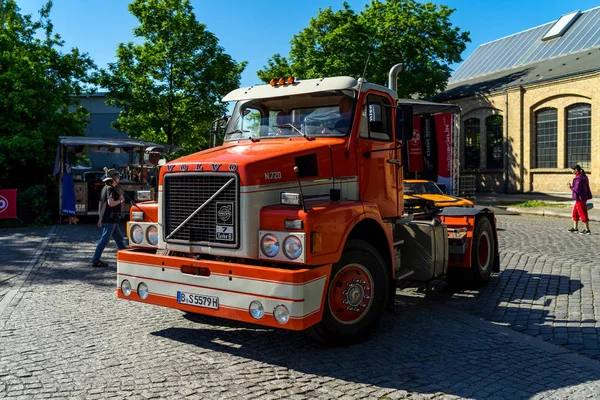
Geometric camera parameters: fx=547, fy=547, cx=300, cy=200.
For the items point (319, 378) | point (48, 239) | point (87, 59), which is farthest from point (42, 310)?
point (87, 59)

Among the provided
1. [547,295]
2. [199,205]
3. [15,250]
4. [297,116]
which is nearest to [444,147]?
[547,295]

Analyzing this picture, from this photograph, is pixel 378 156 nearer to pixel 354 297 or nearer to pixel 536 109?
pixel 354 297

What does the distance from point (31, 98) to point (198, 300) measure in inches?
714

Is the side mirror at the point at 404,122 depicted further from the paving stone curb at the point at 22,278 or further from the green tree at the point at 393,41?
the green tree at the point at 393,41

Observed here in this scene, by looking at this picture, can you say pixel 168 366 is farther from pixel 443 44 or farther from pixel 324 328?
pixel 443 44

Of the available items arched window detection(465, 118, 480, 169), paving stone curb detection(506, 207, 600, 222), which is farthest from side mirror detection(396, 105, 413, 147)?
arched window detection(465, 118, 480, 169)

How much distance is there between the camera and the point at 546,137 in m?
30.3

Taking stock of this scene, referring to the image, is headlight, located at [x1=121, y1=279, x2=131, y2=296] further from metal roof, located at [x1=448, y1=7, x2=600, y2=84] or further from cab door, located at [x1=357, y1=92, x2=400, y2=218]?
metal roof, located at [x1=448, y1=7, x2=600, y2=84]

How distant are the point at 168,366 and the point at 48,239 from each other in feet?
36.4

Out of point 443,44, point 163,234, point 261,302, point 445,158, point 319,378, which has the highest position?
point 443,44

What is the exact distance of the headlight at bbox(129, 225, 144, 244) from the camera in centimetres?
590

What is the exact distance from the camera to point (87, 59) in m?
24.4

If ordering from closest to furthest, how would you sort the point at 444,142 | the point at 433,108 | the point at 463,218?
the point at 463,218, the point at 433,108, the point at 444,142

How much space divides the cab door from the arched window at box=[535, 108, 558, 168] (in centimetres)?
2637
